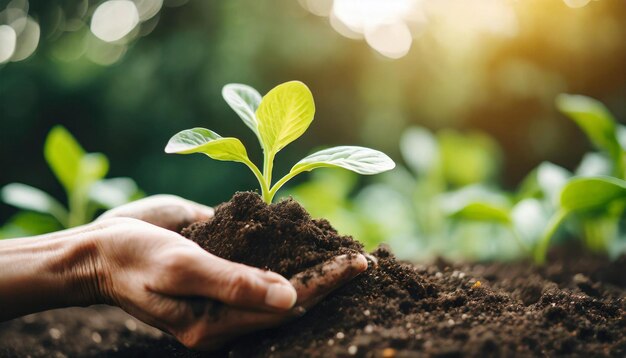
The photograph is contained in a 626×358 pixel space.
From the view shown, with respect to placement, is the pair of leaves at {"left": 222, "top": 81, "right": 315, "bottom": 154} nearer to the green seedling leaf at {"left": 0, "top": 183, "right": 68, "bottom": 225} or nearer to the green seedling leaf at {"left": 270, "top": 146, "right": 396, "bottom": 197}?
the green seedling leaf at {"left": 270, "top": 146, "right": 396, "bottom": 197}

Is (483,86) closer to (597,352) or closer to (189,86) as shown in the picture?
(189,86)

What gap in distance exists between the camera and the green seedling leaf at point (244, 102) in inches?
46.8

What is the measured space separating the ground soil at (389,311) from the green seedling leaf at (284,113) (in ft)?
0.52

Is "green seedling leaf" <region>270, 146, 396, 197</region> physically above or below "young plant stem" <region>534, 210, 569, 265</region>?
above

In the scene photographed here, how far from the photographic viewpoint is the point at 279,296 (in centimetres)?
90

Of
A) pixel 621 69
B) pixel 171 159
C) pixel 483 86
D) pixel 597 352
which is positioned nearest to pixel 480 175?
pixel 483 86

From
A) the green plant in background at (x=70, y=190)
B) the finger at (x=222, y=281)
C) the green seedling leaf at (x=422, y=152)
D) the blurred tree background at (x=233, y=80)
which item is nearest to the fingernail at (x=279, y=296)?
the finger at (x=222, y=281)

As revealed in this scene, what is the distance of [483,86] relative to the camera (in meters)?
3.54

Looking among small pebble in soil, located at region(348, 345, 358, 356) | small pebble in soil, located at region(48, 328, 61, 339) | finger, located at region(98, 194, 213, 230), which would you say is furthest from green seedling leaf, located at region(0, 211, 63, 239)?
small pebble in soil, located at region(348, 345, 358, 356)

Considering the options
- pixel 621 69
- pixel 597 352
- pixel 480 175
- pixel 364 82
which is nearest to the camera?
pixel 597 352

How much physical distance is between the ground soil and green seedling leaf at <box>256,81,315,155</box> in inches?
6.3

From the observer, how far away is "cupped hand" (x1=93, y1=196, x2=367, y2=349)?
36.0 inches

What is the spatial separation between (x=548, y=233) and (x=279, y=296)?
115 cm

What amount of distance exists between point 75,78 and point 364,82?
237cm
